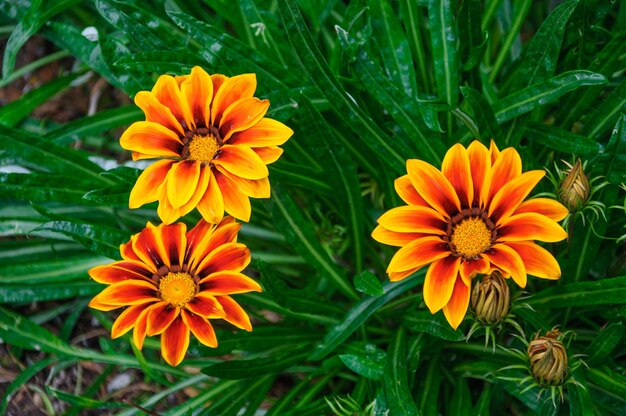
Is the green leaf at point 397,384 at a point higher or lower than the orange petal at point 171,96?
lower

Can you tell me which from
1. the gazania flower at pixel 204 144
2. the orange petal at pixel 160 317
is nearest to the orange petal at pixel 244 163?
the gazania flower at pixel 204 144

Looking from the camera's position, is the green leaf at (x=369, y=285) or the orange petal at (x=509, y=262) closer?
the orange petal at (x=509, y=262)

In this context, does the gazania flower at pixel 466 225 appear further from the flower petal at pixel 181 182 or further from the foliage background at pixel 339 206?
the flower petal at pixel 181 182

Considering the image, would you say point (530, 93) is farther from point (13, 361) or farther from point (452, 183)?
point (13, 361)

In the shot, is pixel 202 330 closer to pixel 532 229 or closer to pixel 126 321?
pixel 126 321

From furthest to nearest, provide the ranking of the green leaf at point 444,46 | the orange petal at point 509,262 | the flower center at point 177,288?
the green leaf at point 444,46 → the flower center at point 177,288 → the orange petal at point 509,262

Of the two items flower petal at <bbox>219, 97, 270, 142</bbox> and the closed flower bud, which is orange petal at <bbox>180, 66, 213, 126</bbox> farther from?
the closed flower bud

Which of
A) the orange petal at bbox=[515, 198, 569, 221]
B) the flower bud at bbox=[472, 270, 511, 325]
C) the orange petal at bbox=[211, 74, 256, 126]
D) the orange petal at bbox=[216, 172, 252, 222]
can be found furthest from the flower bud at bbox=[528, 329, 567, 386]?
the orange petal at bbox=[211, 74, 256, 126]

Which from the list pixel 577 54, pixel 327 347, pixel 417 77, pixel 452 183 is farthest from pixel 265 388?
pixel 577 54
